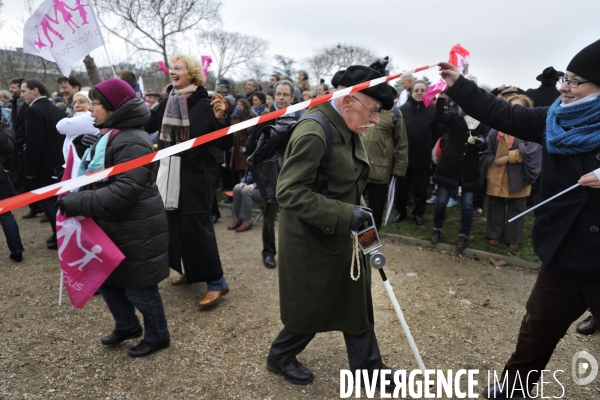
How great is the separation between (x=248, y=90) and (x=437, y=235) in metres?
6.07

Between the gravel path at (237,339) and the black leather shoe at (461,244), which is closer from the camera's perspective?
the gravel path at (237,339)

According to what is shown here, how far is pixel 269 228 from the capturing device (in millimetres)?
4977

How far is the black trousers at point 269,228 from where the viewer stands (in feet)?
16.2

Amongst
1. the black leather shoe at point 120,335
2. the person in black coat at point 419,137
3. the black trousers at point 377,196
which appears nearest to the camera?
the black leather shoe at point 120,335

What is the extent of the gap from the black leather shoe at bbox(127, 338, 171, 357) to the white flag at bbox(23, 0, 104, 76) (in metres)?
2.62

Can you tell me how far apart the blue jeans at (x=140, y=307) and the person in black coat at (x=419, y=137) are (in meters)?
4.44

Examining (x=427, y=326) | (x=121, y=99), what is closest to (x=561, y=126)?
(x=427, y=326)

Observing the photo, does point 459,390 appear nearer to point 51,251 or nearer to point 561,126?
point 561,126

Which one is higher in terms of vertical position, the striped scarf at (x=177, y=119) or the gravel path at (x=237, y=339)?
the striped scarf at (x=177, y=119)

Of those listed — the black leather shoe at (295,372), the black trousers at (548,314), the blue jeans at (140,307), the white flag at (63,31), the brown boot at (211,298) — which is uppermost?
the white flag at (63,31)

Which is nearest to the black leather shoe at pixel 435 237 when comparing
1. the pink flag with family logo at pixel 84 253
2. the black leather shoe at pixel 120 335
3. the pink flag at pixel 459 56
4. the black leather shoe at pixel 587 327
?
the black leather shoe at pixel 587 327

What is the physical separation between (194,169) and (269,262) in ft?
5.72

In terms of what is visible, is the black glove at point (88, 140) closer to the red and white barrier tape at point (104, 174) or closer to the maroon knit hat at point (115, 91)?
the maroon knit hat at point (115, 91)

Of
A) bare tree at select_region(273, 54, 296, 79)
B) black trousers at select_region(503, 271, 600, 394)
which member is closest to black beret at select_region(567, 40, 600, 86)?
black trousers at select_region(503, 271, 600, 394)
